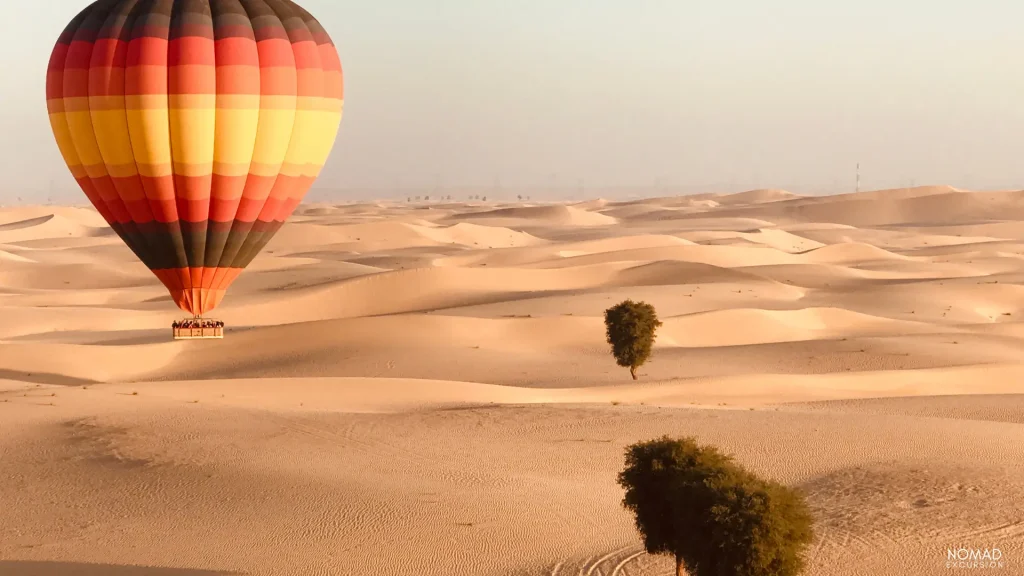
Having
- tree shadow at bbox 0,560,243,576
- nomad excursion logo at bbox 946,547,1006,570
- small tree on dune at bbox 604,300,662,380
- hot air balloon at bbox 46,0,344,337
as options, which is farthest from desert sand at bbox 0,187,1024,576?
hot air balloon at bbox 46,0,344,337

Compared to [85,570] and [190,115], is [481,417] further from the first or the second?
[85,570]

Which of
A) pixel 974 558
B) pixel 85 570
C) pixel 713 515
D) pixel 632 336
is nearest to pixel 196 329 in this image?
pixel 632 336

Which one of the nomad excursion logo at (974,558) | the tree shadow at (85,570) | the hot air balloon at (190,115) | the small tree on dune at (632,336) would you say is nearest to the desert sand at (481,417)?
the tree shadow at (85,570)

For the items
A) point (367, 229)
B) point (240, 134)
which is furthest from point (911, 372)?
point (367, 229)

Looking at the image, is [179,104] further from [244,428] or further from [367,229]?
[367,229]

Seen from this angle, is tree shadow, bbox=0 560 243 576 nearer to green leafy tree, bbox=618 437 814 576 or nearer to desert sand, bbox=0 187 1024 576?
desert sand, bbox=0 187 1024 576

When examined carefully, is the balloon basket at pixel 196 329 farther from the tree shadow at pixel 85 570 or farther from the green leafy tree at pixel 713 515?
the green leafy tree at pixel 713 515

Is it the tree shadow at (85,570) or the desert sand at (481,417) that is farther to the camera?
the desert sand at (481,417)

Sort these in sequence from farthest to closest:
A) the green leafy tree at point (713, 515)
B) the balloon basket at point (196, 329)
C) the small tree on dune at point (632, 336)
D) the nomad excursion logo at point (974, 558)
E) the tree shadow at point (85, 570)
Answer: the small tree on dune at point (632, 336) → the balloon basket at point (196, 329) → the tree shadow at point (85, 570) → the nomad excursion logo at point (974, 558) → the green leafy tree at point (713, 515)
